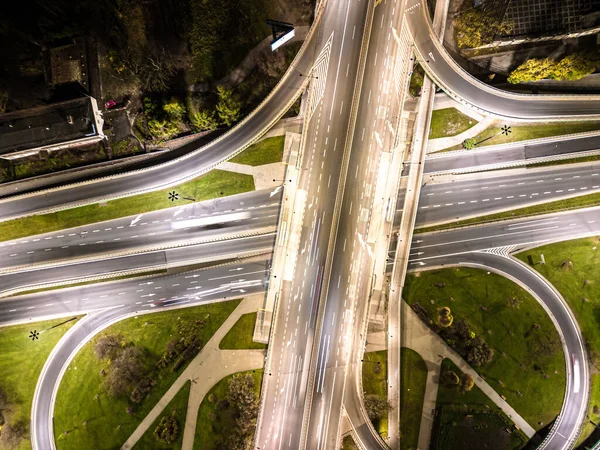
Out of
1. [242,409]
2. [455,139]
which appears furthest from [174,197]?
[455,139]

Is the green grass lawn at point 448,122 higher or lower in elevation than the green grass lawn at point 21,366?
higher

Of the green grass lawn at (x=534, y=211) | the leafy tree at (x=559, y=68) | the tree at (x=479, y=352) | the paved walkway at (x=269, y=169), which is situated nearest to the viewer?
the leafy tree at (x=559, y=68)

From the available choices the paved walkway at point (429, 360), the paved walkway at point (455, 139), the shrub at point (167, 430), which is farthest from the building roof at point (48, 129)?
the paved walkway at point (429, 360)

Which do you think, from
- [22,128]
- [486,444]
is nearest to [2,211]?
[22,128]

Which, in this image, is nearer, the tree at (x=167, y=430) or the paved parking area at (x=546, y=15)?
the paved parking area at (x=546, y=15)

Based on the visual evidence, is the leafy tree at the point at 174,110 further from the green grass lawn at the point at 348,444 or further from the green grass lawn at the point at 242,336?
the green grass lawn at the point at 348,444

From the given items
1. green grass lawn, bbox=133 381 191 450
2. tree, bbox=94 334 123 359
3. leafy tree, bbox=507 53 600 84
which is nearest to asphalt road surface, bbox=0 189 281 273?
tree, bbox=94 334 123 359

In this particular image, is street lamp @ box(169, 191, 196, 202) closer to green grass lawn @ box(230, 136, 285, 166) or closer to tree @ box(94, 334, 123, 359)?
green grass lawn @ box(230, 136, 285, 166)
